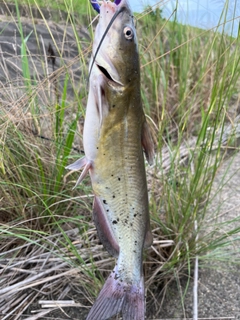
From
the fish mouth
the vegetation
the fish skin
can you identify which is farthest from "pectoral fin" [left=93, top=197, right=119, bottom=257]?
the vegetation

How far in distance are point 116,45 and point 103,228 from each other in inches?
15.5

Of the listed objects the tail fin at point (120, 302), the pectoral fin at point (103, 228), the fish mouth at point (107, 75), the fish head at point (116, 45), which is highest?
the fish head at point (116, 45)

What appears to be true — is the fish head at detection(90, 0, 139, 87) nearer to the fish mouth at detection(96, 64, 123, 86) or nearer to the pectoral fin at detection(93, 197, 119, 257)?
the fish mouth at detection(96, 64, 123, 86)

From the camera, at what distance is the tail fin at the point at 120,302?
928mm

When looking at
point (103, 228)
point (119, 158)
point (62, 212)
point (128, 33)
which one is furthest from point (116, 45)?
point (62, 212)

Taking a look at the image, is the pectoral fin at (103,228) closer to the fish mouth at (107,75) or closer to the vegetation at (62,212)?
the fish mouth at (107,75)

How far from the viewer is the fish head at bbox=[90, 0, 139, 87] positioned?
698 millimetres

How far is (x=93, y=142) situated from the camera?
2.58ft

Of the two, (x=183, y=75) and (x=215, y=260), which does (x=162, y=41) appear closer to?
(x=183, y=75)

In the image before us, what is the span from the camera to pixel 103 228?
0.88m

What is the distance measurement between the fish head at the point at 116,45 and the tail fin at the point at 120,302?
0.48 metres

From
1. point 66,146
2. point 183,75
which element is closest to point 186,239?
point 66,146

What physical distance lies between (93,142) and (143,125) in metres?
0.11

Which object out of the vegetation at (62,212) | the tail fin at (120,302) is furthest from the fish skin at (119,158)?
the vegetation at (62,212)
